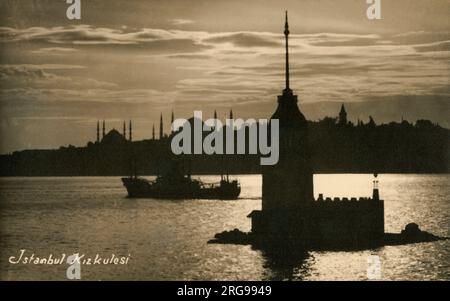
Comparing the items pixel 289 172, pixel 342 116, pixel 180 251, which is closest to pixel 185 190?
pixel 342 116

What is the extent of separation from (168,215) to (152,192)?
36819 millimetres

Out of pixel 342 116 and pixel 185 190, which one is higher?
pixel 342 116

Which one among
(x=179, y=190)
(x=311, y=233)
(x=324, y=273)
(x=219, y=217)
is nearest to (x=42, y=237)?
(x=219, y=217)

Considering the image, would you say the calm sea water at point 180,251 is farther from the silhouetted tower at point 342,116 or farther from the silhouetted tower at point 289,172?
the silhouetted tower at point 342,116

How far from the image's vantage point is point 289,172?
141 ft

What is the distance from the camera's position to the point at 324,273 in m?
39.8

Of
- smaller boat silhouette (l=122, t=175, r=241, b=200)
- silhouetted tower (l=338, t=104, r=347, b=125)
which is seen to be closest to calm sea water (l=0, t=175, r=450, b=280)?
smaller boat silhouette (l=122, t=175, r=241, b=200)

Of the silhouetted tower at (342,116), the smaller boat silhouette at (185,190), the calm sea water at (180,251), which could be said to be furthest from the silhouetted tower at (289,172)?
the silhouetted tower at (342,116)

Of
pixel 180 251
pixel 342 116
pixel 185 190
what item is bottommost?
pixel 185 190

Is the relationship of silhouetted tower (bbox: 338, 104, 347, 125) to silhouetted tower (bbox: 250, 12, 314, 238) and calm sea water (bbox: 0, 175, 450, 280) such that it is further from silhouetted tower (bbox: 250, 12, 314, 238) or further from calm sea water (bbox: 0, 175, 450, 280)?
silhouetted tower (bbox: 250, 12, 314, 238)

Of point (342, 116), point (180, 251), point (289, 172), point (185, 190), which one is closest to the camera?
point (289, 172)

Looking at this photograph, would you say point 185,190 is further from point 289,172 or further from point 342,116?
Result: point 289,172

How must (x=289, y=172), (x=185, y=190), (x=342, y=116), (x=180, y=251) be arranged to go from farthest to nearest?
(x=342, y=116)
(x=185, y=190)
(x=180, y=251)
(x=289, y=172)

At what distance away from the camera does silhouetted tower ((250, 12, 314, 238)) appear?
43031mm
